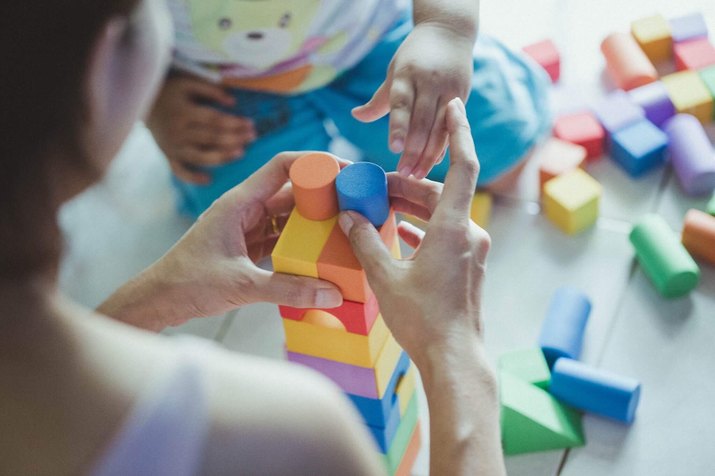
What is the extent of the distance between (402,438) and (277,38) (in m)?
0.60

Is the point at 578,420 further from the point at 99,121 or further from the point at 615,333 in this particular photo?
the point at 99,121

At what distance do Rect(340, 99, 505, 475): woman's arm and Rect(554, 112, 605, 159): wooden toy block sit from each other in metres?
0.69

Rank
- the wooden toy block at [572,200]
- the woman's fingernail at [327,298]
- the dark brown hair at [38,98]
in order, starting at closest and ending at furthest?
the dark brown hair at [38,98] < the woman's fingernail at [327,298] < the wooden toy block at [572,200]

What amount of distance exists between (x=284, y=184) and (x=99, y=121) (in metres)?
0.50

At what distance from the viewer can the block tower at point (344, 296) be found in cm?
89

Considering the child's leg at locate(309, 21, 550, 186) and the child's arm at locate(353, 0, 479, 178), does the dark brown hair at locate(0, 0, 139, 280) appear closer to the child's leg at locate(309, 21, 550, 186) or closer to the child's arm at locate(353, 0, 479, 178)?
the child's arm at locate(353, 0, 479, 178)

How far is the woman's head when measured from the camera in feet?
1.51

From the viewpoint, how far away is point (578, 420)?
3.89ft

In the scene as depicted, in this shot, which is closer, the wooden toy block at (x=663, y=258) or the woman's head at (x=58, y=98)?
the woman's head at (x=58, y=98)

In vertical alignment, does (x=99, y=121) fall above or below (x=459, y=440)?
above

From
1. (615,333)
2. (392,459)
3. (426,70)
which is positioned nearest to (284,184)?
(426,70)

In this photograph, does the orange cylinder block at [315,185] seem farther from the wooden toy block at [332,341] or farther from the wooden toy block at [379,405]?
the wooden toy block at [379,405]

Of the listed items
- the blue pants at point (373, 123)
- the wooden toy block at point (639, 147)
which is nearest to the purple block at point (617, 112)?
the wooden toy block at point (639, 147)

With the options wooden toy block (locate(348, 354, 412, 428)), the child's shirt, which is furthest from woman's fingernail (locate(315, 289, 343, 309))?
the child's shirt
